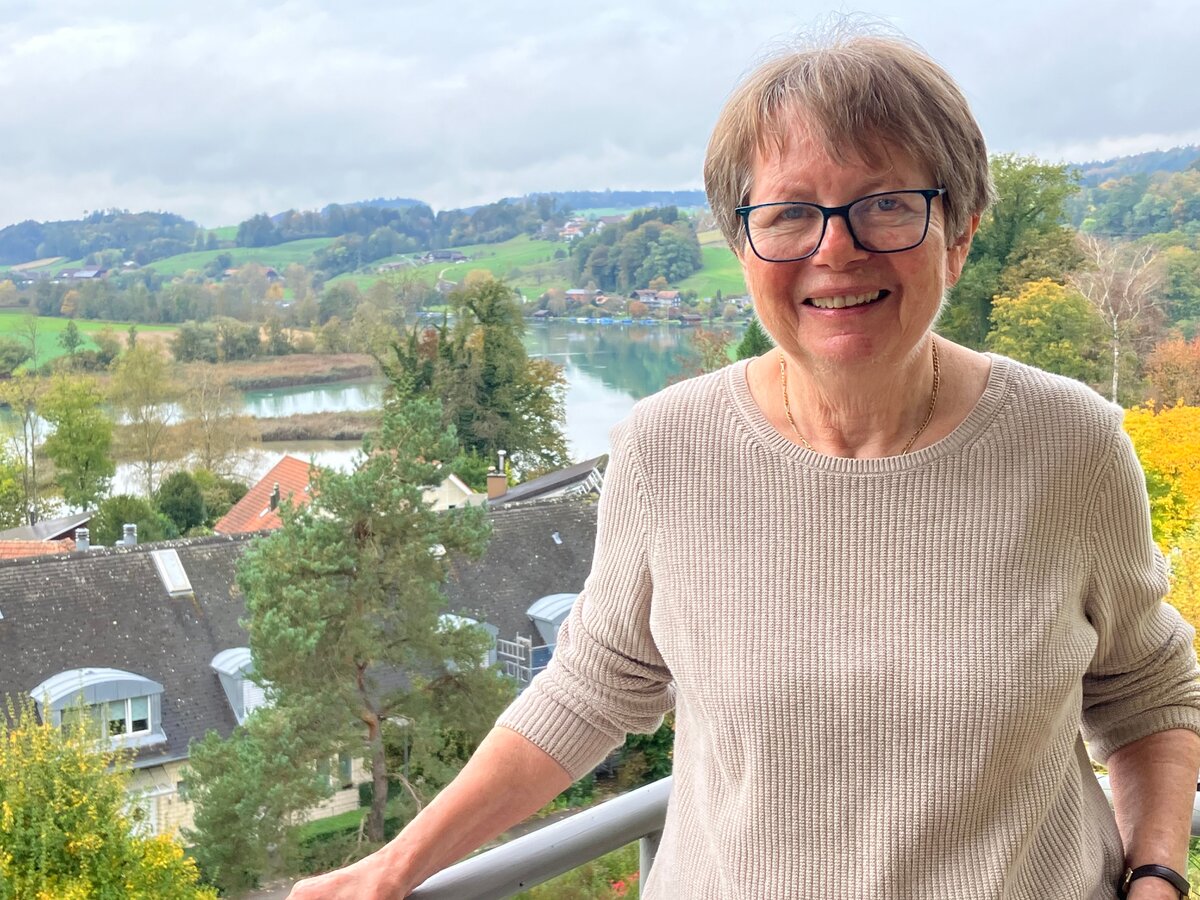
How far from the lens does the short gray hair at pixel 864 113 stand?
2.20 feet

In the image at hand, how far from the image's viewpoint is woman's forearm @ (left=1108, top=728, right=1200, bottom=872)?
75 centimetres

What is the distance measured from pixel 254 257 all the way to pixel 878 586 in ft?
34.1

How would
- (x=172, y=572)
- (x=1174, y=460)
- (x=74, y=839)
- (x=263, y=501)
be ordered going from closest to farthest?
(x=1174, y=460), (x=74, y=839), (x=172, y=572), (x=263, y=501)

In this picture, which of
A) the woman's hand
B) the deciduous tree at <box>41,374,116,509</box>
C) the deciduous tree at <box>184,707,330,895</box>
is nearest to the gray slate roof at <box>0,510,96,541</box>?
the deciduous tree at <box>41,374,116,509</box>

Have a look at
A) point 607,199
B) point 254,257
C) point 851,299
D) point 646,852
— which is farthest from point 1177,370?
point 254,257

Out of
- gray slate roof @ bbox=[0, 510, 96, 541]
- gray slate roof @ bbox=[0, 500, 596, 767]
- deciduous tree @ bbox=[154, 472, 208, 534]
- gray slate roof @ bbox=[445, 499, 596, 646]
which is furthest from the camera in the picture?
deciduous tree @ bbox=[154, 472, 208, 534]

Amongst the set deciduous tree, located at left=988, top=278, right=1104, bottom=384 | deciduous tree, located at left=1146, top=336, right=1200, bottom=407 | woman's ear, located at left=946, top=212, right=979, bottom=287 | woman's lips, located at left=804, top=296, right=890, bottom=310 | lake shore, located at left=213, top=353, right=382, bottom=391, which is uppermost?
woman's ear, located at left=946, top=212, right=979, bottom=287

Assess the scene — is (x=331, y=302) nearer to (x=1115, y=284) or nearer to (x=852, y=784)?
(x=1115, y=284)

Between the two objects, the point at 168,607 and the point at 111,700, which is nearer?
the point at 111,700

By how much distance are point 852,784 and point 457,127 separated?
12.9m

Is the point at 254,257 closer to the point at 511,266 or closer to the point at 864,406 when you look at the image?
the point at 511,266

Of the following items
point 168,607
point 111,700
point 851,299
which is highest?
point 851,299

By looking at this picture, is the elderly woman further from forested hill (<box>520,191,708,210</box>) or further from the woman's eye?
forested hill (<box>520,191,708,210</box>)

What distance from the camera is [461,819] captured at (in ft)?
2.42
